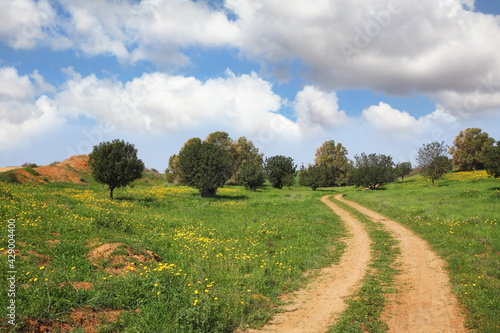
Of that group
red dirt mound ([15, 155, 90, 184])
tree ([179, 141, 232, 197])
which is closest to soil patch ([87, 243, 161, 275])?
tree ([179, 141, 232, 197])

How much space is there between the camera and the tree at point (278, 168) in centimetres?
8244

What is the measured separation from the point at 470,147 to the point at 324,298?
104 metres

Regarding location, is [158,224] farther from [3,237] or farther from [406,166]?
[406,166]

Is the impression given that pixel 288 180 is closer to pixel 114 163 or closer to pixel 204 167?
pixel 204 167

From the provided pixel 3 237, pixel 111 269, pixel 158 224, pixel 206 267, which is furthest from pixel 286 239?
pixel 3 237

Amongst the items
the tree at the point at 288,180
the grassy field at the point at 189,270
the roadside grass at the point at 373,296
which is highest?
the tree at the point at 288,180

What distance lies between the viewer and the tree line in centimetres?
3275

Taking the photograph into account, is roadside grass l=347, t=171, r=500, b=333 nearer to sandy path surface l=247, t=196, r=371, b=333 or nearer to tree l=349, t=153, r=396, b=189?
sandy path surface l=247, t=196, r=371, b=333

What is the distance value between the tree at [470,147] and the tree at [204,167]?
82.1m

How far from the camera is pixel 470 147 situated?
86188 millimetres

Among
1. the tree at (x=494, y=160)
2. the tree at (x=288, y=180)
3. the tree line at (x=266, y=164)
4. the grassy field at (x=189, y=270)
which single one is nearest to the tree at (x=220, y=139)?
the tree line at (x=266, y=164)

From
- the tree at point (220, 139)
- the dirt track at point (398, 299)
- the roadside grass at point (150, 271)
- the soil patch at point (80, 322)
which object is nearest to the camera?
the soil patch at point (80, 322)

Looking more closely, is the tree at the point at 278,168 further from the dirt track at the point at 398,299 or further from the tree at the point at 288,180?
the dirt track at the point at 398,299

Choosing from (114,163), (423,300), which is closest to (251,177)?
(114,163)
